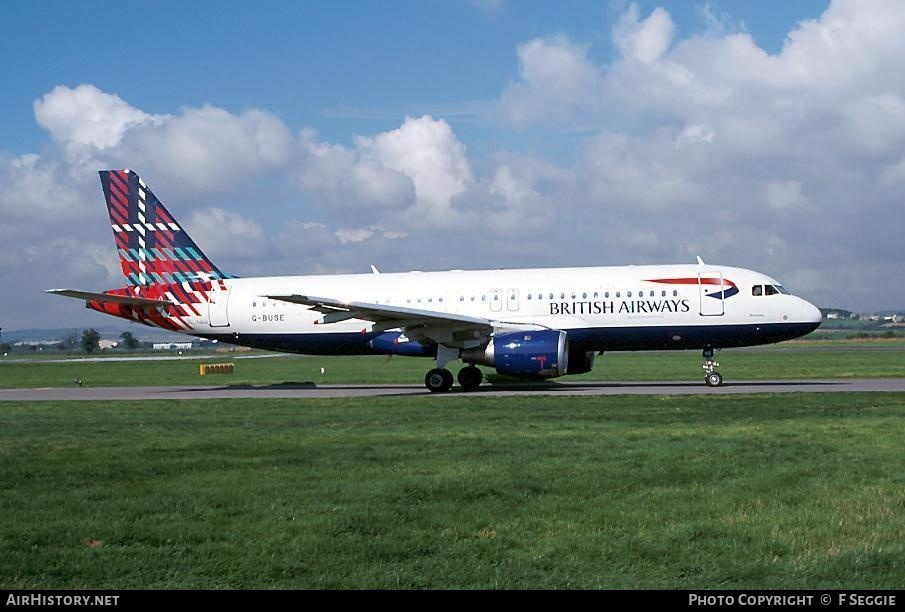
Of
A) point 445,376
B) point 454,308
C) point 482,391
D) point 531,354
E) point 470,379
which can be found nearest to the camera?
point 531,354

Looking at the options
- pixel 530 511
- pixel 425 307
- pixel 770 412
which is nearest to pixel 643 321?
pixel 425 307

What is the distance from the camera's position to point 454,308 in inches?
1169

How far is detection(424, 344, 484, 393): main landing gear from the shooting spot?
92.8 feet

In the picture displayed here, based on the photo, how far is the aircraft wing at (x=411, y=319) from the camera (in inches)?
1050

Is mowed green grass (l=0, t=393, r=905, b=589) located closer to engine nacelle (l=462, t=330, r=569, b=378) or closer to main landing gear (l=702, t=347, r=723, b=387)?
engine nacelle (l=462, t=330, r=569, b=378)

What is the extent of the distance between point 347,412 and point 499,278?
10.5 meters

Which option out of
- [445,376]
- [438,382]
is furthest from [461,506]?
[445,376]

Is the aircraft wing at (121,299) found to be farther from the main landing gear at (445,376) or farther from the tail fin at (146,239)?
the main landing gear at (445,376)

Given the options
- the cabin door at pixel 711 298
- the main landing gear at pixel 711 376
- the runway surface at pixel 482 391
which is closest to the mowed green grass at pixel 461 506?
the runway surface at pixel 482 391

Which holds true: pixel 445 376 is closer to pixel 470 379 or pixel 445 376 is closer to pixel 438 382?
pixel 438 382

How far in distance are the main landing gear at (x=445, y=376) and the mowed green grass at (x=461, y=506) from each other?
11591 millimetres

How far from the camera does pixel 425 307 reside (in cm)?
3019

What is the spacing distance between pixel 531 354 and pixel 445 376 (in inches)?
130

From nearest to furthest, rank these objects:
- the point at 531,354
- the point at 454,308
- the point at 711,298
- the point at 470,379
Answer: the point at 531,354 → the point at 711,298 → the point at 470,379 → the point at 454,308
